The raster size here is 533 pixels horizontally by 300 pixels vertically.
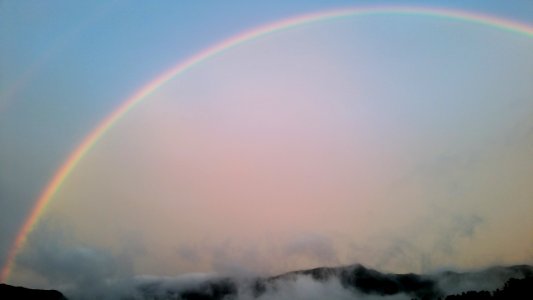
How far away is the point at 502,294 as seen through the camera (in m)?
101

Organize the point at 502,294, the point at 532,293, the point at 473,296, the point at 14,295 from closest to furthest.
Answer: the point at 532,293
the point at 502,294
the point at 473,296
the point at 14,295

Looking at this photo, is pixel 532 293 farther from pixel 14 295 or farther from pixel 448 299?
pixel 14 295

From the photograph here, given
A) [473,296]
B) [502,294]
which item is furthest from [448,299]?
[502,294]

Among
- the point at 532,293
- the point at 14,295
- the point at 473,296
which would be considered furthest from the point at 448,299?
the point at 14,295

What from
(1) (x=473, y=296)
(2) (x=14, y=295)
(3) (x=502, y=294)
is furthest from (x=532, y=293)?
(2) (x=14, y=295)

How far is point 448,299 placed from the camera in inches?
4705

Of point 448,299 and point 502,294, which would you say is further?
point 448,299

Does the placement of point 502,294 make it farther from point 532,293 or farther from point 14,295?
point 14,295

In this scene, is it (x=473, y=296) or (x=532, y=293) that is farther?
(x=473, y=296)

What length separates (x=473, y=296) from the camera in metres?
114

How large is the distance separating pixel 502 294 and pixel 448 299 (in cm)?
2080

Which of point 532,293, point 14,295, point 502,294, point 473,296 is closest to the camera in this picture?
point 532,293

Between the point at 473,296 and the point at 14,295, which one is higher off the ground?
the point at 14,295

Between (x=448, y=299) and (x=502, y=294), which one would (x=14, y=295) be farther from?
(x=502, y=294)
